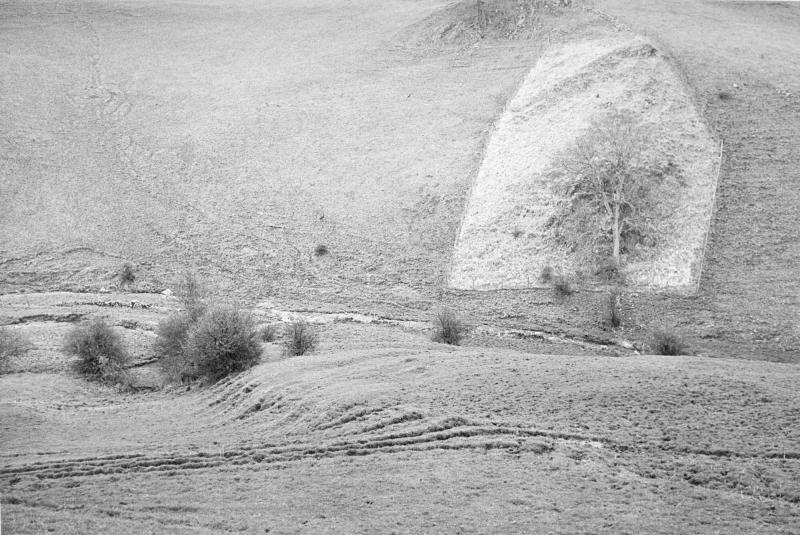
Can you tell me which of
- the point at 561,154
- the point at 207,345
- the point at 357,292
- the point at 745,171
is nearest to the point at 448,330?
the point at 357,292

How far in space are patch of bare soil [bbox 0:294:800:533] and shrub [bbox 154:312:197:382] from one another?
3626 mm

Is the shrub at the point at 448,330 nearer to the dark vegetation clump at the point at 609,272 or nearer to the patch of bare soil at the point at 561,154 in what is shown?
the patch of bare soil at the point at 561,154

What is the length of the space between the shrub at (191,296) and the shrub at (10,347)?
35.1 ft

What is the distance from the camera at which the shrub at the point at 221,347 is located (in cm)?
4653

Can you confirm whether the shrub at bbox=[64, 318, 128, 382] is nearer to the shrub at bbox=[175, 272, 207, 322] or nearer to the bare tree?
the shrub at bbox=[175, 272, 207, 322]

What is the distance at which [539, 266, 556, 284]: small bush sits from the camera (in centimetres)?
5847

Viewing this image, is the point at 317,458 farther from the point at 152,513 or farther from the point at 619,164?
the point at 619,164

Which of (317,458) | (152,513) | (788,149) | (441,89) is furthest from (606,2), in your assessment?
(152,513)

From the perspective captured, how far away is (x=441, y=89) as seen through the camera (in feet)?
283

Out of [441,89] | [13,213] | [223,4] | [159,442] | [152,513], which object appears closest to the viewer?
[152,513]

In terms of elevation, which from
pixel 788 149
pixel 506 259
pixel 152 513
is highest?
pixel 788 149

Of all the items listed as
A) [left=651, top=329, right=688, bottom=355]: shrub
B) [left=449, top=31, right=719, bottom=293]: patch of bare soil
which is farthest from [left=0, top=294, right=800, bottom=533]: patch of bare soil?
[left=449, top=31, right=719, bottom=293]: patch of bare soil

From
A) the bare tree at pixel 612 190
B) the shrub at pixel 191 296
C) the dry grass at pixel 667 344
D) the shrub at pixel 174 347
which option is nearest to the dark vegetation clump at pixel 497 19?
the bare tree at pixel 612 190

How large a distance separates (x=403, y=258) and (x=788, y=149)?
3534 centimetres
